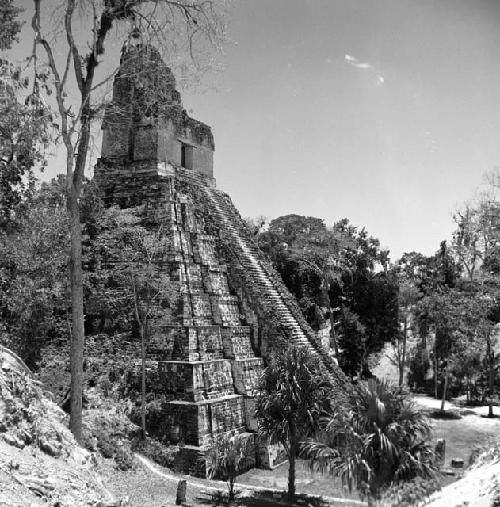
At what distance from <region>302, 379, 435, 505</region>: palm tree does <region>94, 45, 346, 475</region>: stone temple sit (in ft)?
16.5

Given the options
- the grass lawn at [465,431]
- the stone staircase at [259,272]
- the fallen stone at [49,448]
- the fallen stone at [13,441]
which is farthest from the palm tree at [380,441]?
the grass lawn at [465,431]

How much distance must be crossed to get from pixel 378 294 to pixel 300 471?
668 inches

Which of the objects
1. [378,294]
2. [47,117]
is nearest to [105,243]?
[47,117]

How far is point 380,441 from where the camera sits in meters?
9.94

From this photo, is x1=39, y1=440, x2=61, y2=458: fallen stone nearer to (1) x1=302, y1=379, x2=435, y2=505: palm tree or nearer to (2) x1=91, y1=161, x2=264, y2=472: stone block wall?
(1) x1=302, y1=379, x2=435, y2=505: palm tree

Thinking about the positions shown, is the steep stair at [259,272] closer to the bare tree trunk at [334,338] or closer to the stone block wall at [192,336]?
the stone block wall at [192,336]

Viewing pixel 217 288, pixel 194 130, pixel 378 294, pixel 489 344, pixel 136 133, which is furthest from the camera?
pixel 378 294

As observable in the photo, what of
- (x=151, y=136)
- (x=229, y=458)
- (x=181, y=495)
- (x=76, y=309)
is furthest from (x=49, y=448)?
(x=151, y=136)

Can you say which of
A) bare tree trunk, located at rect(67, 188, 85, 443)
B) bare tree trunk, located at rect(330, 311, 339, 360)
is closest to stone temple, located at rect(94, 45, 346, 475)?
bare tree trunk, located at rect(67, 188, 85, 443)

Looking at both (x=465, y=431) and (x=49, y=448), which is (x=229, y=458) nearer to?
(x=49, y=448)

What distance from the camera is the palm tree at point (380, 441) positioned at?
9805 millimetres

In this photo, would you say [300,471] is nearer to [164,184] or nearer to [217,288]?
[217,288]

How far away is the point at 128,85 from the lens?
18562mm

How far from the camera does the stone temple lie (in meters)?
14.8
